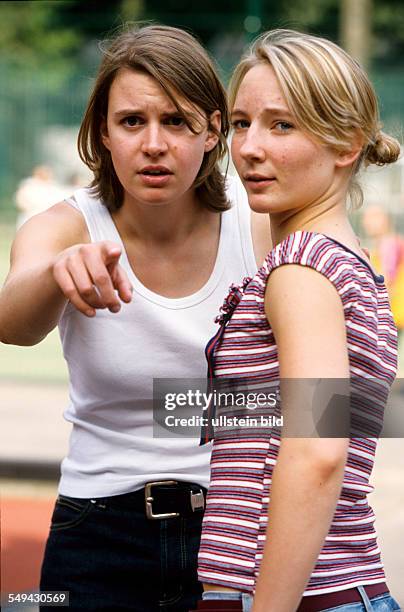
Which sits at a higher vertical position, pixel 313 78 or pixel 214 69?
pixel 214 69

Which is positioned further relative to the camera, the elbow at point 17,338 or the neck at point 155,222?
the neck at point 155,222

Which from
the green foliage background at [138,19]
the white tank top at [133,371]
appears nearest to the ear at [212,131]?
the white tank top at [133,371]

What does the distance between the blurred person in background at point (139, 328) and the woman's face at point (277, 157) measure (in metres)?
0.37

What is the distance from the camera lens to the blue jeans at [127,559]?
221cm

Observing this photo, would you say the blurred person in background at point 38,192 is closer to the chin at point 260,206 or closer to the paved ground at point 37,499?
the paved ground at point 37,499

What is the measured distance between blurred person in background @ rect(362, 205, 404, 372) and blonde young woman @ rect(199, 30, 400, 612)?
7346mm

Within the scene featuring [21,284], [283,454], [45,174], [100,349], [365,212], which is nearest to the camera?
[283,454]

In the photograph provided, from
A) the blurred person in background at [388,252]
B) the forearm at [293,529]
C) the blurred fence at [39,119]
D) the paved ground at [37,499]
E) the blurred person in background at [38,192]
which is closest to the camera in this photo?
the forearm at [293,529]

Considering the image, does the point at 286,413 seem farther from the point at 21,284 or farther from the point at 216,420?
the point at 21,284

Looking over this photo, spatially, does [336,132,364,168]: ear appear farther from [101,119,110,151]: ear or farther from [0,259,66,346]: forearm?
[101,119,110,151]: ear

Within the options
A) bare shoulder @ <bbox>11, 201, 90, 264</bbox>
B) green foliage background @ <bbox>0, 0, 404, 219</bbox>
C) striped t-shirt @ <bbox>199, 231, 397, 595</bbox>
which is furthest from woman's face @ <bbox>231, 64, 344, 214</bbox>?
green foliage background @ <bbox>0, 0, 404, 219</bbox>

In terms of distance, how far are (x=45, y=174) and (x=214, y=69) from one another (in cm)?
1016

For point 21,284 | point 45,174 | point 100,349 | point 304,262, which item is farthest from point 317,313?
point 45,174

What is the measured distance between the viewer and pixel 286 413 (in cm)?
157
